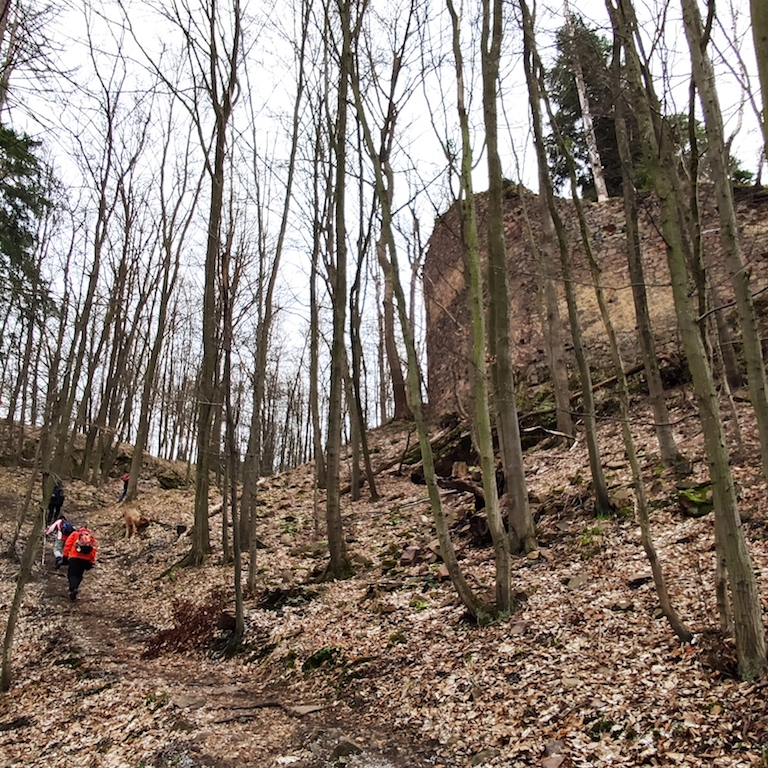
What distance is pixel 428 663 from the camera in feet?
15.0

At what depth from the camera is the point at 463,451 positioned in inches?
440

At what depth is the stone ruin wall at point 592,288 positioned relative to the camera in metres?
10.8

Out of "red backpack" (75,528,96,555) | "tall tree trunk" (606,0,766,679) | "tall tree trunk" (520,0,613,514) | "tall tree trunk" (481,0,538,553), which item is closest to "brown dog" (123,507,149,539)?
"red backpack" (75,528,96,555)

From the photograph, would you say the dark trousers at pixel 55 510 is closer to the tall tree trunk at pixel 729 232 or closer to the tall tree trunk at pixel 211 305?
the tall tree trunk at pixel 211 305

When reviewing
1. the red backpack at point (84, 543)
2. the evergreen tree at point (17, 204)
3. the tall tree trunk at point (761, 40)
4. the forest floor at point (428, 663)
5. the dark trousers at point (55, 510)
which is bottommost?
the forest floor at point (428, 663)

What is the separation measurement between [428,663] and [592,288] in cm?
1131

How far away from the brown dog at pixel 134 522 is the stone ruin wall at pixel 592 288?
26.9 feet

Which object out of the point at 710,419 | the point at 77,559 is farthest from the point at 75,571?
the point at 710,419

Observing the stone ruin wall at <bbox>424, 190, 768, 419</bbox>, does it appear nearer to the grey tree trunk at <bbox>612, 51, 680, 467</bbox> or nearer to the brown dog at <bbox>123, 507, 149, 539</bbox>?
the grey tree trunk at <bbox>612, 51, 680, 467</bbox>

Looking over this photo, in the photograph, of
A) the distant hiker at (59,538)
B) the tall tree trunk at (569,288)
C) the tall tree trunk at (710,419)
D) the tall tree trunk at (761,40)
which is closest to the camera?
the tall tree trunk at (761,40)

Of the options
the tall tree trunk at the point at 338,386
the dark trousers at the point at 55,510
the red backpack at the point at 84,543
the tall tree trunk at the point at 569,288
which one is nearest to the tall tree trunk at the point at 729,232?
the tall tree trunk at the point at 569,288

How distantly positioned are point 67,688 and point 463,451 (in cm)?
773

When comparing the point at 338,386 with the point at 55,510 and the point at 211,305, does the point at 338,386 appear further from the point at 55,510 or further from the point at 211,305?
the point at 55,510

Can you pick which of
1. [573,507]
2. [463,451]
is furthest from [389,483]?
[573,507]
